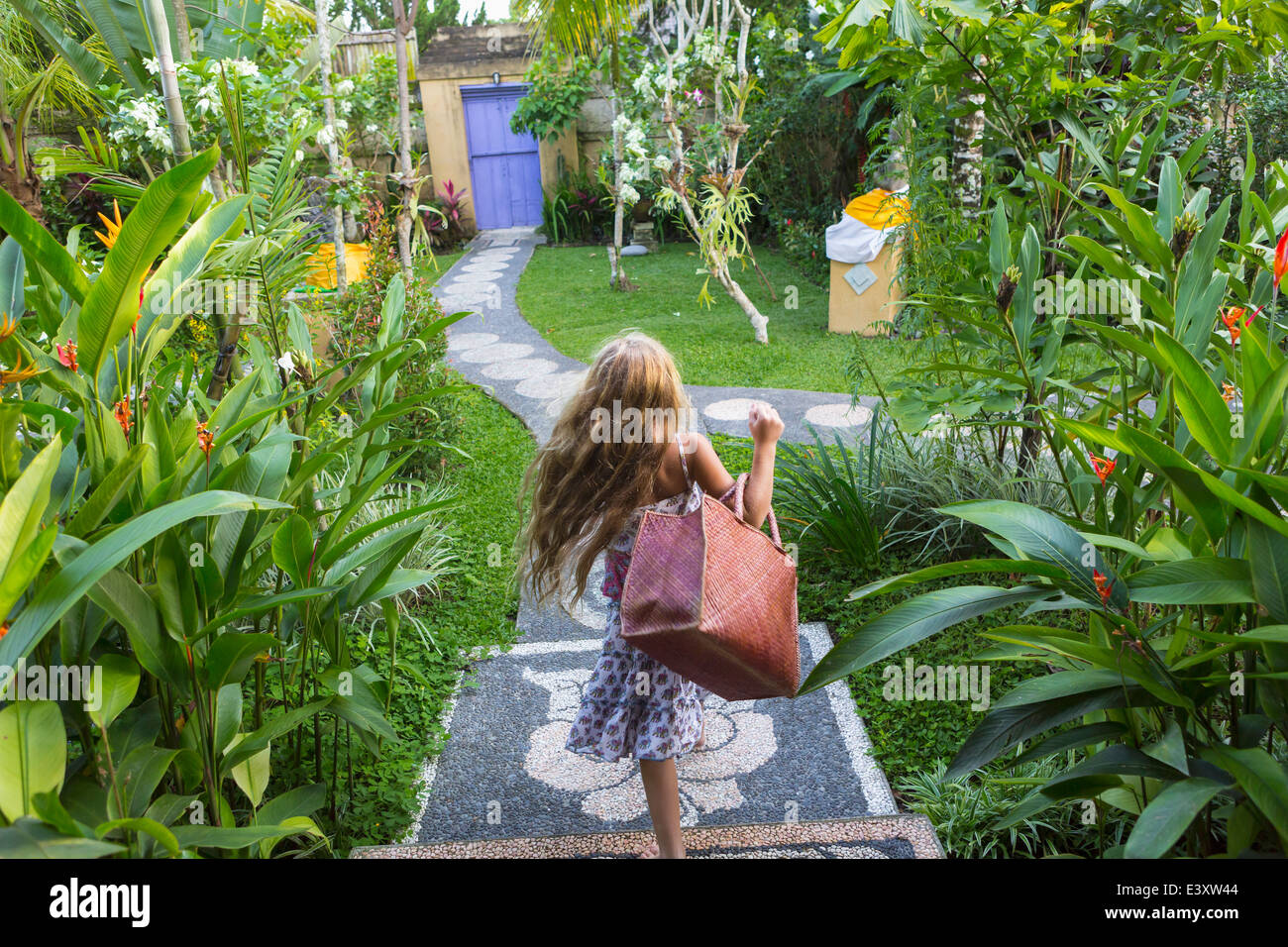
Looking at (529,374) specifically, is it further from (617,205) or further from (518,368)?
(617,205)

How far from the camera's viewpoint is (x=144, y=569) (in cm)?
170

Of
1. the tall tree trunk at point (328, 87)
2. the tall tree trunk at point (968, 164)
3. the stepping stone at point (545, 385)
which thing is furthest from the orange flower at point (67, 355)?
the stepping stone at point (545, 385)

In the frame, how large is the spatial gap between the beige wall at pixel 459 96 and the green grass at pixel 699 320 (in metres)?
2.29

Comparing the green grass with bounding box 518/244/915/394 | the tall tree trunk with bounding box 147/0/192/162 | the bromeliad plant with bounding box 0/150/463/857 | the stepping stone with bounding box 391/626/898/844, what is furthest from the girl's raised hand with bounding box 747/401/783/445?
the green grass with bounding box 518/244/915/394

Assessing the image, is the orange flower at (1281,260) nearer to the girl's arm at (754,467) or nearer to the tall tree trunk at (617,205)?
the girl's arm at (754,467)

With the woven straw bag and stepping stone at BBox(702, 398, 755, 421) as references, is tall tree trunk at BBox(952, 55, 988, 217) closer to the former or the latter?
stepping stone at BBox(702, 398, 755, 421)

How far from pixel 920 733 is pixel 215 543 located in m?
2.08

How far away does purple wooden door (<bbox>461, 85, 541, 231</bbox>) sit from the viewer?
13.5 meters

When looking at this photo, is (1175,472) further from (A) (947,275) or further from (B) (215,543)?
(A) (947,275)

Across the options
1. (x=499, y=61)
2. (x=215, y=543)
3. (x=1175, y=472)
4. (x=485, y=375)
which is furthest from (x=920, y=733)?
(x=499, y=61)

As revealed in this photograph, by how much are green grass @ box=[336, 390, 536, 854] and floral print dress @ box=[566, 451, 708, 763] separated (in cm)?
55

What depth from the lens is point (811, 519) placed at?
150 inches

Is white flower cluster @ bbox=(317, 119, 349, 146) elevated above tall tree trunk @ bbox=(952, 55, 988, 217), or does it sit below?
above

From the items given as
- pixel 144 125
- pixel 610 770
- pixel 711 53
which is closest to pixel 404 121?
pixel 144 125
